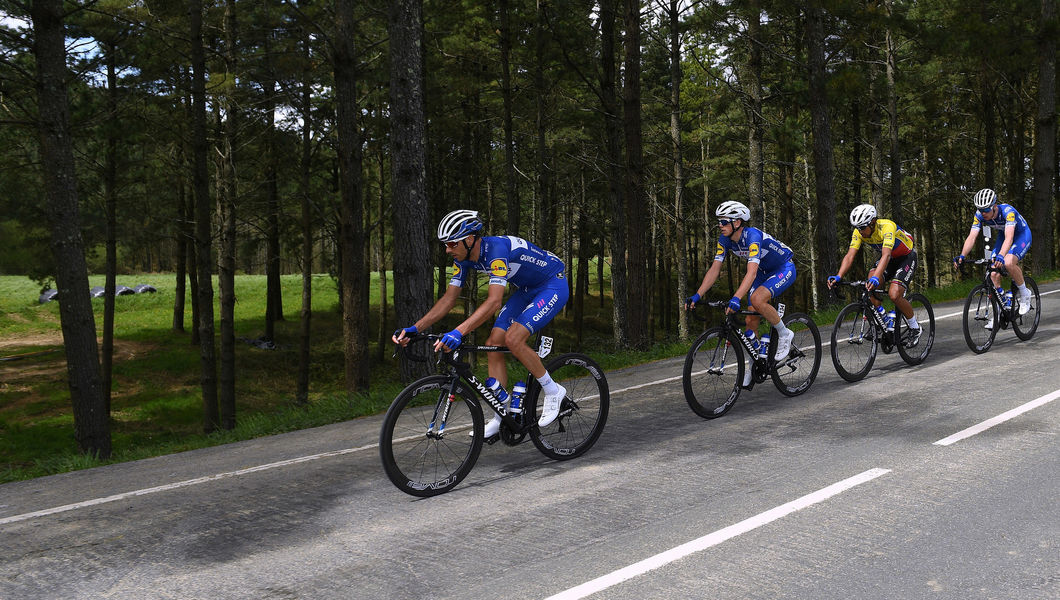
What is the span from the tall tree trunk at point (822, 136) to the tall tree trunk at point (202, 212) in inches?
552

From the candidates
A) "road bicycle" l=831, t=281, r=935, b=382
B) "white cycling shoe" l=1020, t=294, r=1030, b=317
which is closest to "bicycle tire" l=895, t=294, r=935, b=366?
"road bicycle" l=831, t=281, r=935, b=382

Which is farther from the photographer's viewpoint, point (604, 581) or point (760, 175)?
point (760, 175)

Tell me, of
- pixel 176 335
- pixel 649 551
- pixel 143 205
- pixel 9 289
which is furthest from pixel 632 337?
pixel 9 289

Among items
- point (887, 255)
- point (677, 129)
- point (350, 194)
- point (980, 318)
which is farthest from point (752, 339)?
point (677, 129)

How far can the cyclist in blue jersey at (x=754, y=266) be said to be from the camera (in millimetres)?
7984

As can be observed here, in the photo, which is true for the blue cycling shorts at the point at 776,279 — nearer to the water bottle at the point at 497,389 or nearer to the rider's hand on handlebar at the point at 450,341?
the water bottle at the point at 497,389

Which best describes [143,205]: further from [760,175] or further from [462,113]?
[760,175]

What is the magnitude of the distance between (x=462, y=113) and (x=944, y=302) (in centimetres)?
1948

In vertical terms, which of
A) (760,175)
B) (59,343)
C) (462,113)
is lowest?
(59,343)

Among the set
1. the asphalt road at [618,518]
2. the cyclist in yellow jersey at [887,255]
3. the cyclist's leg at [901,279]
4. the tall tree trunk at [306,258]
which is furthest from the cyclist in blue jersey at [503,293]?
the tall tree trunk at [306,258]

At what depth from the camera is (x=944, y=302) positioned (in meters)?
18.6

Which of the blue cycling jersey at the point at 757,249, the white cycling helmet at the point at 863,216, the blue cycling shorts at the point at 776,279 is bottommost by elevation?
the blue cycling shorts at the point at 776,279

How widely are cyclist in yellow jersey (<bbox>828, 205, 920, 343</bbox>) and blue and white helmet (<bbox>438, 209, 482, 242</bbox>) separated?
4.92 m

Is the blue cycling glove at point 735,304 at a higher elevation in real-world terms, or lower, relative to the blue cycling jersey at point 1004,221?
lower
